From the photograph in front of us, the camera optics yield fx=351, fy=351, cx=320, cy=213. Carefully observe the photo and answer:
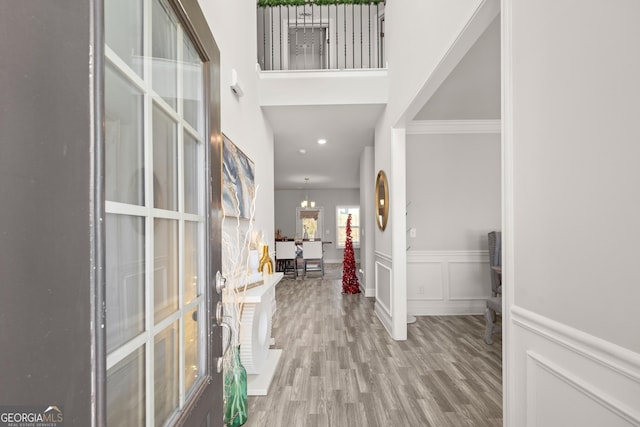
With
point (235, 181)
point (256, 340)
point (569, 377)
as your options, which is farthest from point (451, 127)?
point (569, 377)

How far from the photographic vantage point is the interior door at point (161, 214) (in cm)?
74

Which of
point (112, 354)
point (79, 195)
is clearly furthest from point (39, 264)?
point (112, 354)

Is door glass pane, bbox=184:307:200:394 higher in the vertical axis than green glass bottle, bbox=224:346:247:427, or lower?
higher

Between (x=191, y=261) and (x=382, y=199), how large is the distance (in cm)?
355

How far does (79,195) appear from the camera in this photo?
0.53 metres

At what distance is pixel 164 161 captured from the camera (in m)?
0.98

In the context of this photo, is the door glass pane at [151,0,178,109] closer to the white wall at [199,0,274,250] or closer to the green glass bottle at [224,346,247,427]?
the white wall at [199,0,274,250]

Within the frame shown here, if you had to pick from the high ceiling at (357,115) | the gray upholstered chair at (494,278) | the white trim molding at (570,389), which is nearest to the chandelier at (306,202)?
the high ceiling at (357,115)

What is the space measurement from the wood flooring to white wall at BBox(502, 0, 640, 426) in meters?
1.01

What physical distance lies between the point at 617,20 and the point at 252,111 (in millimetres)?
3246

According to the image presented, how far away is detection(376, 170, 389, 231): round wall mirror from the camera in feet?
13.7

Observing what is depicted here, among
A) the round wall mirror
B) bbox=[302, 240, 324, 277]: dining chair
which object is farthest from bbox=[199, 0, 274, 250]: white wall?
bbox=[302, 240, 324, 277]: dining chair

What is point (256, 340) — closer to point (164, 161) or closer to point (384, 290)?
point (164, 161)

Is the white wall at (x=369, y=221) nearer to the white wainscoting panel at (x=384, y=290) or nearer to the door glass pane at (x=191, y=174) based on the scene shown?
the white wainscoting panel at (x=384, y=290)
